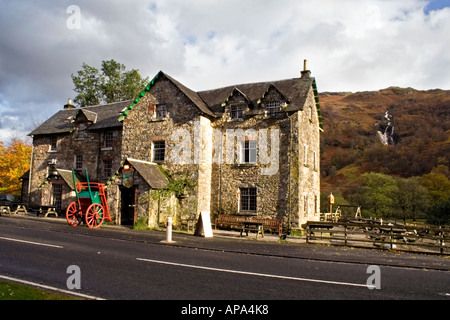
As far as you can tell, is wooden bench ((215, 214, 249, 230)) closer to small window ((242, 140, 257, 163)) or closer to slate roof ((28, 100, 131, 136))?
small window ((242, 140, 257, 163))

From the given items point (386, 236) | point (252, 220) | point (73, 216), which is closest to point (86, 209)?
point (73, 216)

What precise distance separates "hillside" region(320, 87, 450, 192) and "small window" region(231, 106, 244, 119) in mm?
59857

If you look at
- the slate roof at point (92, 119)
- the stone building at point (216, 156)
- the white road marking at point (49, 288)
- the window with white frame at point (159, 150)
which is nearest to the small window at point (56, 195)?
the stone building at point (216, 156)

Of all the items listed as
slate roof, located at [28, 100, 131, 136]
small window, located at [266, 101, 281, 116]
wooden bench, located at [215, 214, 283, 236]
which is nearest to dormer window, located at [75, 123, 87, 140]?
slate roof, located at [28, 100, 131, 136]

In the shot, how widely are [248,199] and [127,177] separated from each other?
8.15 m

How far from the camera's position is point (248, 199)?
78.1 feet

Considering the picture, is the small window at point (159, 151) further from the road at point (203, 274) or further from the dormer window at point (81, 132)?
the road at point (203, 274)

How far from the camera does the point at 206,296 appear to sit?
639 centimetres

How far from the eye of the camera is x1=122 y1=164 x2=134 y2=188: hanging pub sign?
22250 mm

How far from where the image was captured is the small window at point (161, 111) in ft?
83.0

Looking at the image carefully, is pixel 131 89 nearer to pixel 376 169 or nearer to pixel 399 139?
pixel 376 169

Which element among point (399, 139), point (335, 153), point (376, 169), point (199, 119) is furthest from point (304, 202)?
point (399, 139)

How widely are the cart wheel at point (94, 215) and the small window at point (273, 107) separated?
12468mm

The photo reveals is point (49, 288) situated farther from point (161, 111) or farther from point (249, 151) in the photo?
point (161, 111)
